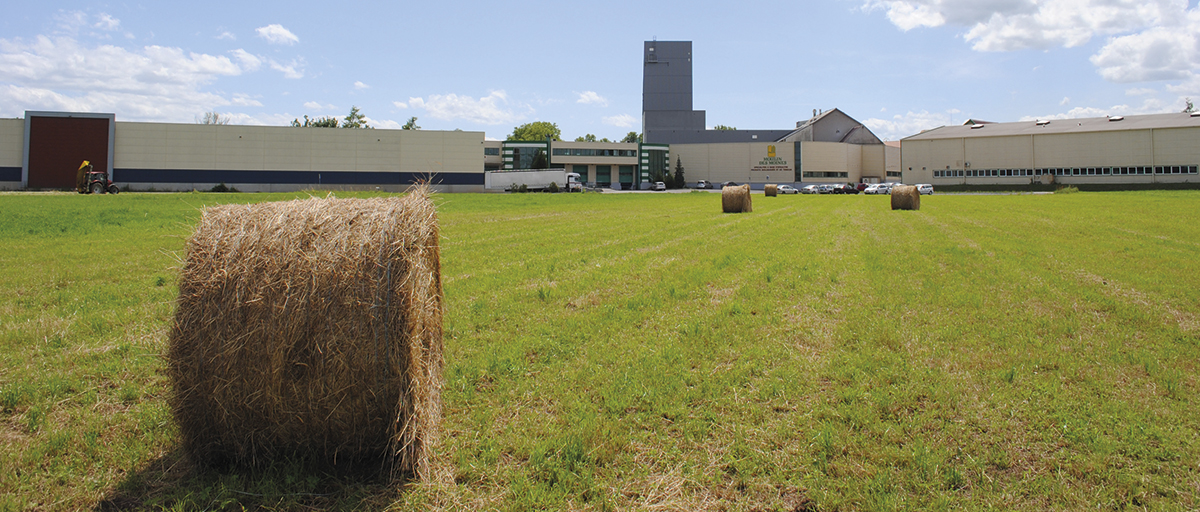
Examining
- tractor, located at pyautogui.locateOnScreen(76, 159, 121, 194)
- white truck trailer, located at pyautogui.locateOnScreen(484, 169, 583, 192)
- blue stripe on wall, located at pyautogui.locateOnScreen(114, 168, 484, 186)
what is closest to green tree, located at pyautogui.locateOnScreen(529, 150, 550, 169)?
white truck trailer, located at pyautogui.locateOnScreen(484, 169, 583, 192)

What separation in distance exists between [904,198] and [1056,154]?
2596 inches

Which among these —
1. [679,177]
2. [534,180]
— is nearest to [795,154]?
[679,177]

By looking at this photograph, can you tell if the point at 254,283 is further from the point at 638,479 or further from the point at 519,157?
the point at 519,157

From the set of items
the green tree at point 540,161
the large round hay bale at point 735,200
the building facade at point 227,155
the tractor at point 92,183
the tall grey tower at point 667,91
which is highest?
the tall grey tower at point 667,91

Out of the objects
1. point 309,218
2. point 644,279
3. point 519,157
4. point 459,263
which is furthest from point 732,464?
point 519,157

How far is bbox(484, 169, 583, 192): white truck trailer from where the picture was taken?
76.8 m

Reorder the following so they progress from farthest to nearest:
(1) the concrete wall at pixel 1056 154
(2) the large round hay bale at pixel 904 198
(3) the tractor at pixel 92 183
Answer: (1) the concrete wall at pixel 1056 154
(3) the tractor at pixel 92 183
(2) the large round hay bale at pixel 904 198

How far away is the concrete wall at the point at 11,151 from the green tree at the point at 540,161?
62205mm

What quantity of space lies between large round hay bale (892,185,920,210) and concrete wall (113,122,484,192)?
4989 cm

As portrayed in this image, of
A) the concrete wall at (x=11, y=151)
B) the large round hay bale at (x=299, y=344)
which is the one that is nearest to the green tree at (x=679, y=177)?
the concrete wall at (x=11, y=151)

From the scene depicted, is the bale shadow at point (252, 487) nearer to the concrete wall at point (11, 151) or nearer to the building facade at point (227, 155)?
the building facade at point (227, 155)

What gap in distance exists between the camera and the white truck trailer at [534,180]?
76.8m

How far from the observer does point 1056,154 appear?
269 feet

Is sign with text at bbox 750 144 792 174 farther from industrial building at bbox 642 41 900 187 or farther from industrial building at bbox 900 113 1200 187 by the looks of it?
industrial building at bbox 900 113 1200 187
